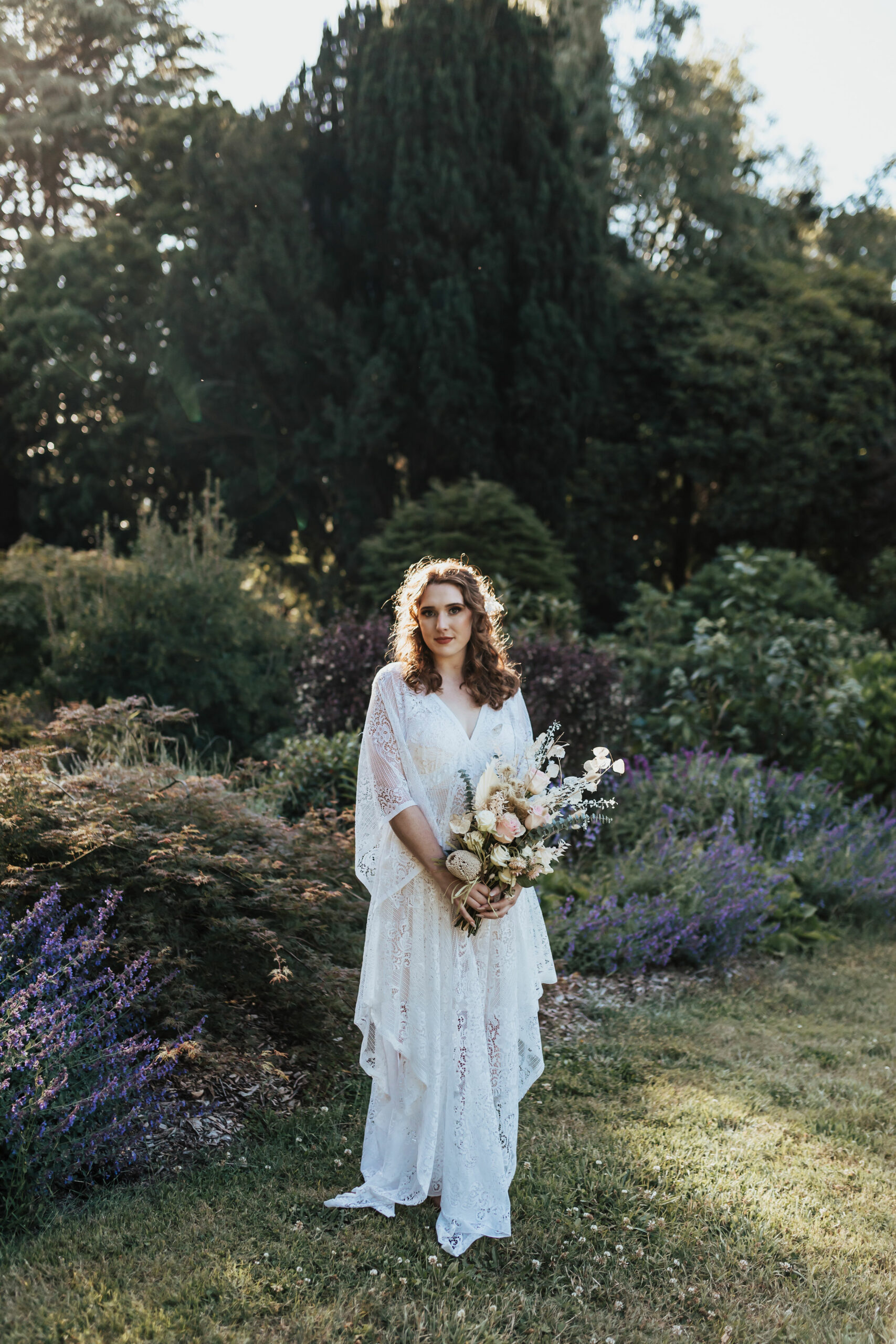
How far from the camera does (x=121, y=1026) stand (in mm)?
3324

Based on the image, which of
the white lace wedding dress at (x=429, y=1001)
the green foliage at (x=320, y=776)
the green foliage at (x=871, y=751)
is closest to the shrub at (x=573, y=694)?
the green foliage at (x=320, y=776)

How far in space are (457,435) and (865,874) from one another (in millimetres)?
8406

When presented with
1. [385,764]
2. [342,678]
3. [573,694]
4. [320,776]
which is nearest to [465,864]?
[385,764]

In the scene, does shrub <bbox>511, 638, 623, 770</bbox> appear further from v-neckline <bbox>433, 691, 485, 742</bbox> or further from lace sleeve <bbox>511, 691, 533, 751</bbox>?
v-neckline <bbox>433, 691, 485, 742</bbox>

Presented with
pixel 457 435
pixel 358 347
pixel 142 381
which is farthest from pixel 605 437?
pixel 142 381

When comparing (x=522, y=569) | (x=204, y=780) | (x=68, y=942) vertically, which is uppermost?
(x=522, y=569)

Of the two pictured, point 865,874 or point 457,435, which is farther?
point 457,435

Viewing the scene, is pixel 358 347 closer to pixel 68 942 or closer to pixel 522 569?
pixel 522 569

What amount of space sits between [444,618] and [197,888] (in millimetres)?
1392

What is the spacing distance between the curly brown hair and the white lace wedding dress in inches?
2.2

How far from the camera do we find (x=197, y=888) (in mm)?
3637

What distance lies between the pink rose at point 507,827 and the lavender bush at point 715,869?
2149mm

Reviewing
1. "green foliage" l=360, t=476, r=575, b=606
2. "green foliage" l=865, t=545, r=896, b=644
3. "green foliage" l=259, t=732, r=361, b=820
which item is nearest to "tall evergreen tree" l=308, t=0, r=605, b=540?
"green foliage" l=360, t=476, r=575, b=606

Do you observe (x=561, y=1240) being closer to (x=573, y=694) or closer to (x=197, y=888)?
(x=197, y=888)
